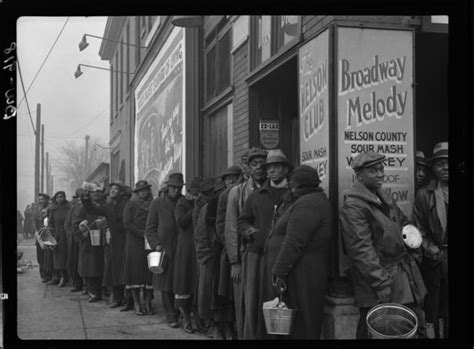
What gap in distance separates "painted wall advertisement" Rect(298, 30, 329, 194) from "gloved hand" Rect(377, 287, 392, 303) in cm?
73

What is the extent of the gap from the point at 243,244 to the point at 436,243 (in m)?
1.31

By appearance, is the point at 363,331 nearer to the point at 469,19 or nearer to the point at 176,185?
the point at 176,185

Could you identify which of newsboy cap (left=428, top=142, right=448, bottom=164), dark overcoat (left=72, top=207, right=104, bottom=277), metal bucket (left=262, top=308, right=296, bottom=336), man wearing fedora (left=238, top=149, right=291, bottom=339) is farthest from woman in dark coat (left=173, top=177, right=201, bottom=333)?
newsboy cap (left=428, top=142, right=448, bottom=164)

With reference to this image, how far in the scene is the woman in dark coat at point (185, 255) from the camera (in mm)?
4602

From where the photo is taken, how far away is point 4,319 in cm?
428

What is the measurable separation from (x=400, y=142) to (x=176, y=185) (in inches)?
61.2

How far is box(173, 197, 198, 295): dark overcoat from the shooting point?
15.2ft

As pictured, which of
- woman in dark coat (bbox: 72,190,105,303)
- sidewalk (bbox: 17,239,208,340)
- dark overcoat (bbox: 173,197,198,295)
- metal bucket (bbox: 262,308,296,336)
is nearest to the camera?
metal bucket (bbox: 262,308,296,336)

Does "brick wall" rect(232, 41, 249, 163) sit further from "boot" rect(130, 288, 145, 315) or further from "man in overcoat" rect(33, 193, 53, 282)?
"man in overcoat" rect(33, 193, 53, 282)

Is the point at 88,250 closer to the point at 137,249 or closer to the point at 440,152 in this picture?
the point at 137,249

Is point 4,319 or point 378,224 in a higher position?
point 378,224

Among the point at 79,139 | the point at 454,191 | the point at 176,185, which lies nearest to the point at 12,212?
the point at 79,139

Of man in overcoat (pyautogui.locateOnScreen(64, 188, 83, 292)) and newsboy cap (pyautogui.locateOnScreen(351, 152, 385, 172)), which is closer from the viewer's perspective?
newsboy cap (pyautogui.locateOnScreen(351, 152, 385, 172))

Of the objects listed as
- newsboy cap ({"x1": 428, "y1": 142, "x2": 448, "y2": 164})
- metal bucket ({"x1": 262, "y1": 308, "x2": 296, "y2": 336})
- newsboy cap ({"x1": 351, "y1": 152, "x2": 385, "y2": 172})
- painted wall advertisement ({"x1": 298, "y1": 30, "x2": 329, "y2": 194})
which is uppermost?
painted wall advertisement ({"x1": 298, "y1": 30, "x2": 329, "y2": 194})
